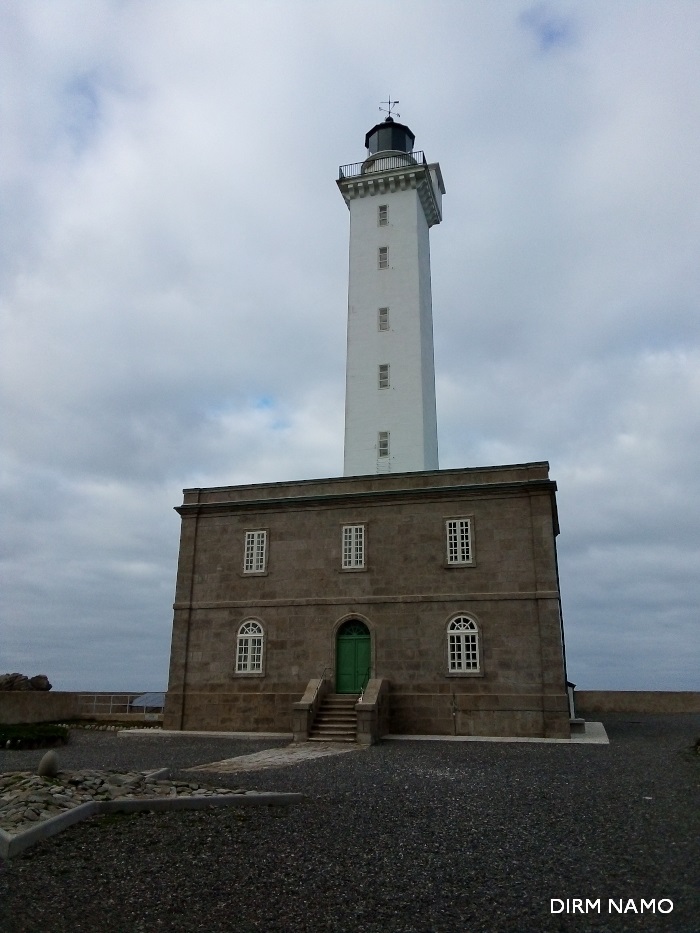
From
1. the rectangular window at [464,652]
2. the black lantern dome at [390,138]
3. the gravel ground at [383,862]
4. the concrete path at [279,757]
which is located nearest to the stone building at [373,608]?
A: the rectangular window at [464,652]

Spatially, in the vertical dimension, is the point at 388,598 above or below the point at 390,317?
below

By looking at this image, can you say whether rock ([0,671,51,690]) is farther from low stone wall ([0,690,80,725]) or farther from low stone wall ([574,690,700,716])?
low stone wall ([574,690,700,716])

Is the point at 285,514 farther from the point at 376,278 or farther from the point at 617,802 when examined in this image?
the point at 617,802

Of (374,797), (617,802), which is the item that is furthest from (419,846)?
(617,802)

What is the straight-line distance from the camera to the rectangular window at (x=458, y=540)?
23344mm

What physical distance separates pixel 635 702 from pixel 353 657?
684 inches

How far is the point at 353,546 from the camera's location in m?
24.5

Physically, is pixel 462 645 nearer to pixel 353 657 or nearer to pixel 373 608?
pixel 373 608

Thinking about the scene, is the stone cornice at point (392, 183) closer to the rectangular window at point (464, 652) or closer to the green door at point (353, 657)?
the green door at point (353, 657)

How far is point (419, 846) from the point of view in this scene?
830 centimetres

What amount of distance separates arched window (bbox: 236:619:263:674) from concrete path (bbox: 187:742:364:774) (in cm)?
475

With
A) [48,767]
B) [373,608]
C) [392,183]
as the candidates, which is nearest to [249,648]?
[373,608]

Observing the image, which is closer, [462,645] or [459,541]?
[462,645]

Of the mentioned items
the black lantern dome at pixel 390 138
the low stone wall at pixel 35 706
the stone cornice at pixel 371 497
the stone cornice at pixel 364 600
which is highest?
the black lantern dome at pixel 390 138
